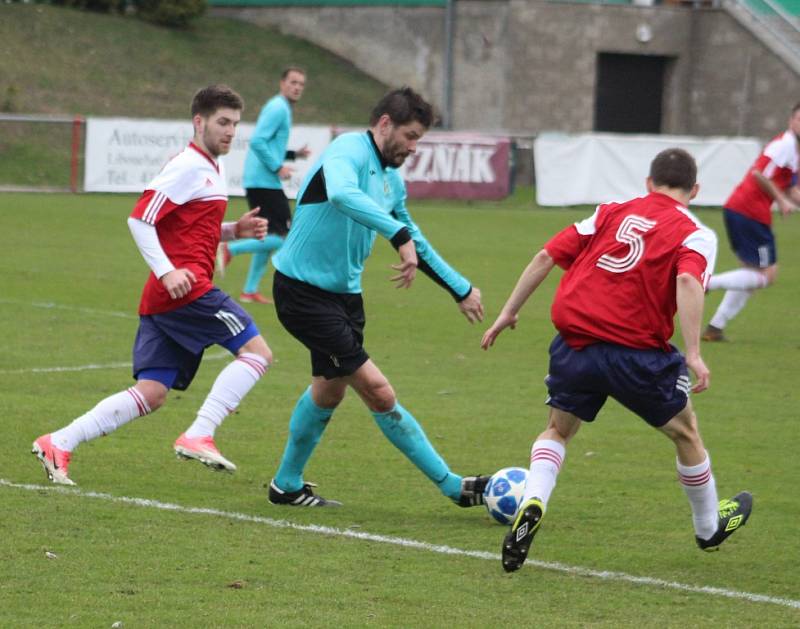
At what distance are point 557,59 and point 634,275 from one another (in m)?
33.9

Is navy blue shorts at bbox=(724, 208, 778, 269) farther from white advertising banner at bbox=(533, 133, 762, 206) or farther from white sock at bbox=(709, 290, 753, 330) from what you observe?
white advertising banner at bbox=(533, 133, 762, 206)

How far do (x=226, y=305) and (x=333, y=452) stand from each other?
150 centimetres

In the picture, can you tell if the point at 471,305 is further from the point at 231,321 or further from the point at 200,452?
the point at 200,452

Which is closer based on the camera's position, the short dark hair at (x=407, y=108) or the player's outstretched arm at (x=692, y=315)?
the player's outstretched arm at (x=692, y=315)

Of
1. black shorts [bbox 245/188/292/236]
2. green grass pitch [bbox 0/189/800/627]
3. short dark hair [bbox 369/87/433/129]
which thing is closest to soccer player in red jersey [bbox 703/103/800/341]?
green grass pitch [bbox 0/189/800/627]

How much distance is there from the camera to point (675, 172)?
19.7 feet

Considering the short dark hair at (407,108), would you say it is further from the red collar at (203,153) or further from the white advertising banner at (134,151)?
the white advertising banner at (134,151)

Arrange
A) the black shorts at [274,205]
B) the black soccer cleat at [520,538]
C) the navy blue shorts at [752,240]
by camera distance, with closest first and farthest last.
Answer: the black soccer cleat at [520,538], the navy blue shorts at [752,240], the black shorts at [274,205]

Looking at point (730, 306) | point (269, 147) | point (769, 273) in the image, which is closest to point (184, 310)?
point (730, 306)

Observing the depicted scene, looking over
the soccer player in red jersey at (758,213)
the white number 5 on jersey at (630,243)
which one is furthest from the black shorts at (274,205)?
the white number 5 on jersey at (630,243)

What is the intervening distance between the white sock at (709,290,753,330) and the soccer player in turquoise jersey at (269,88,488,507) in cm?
678

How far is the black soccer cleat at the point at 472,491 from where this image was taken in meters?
6.88

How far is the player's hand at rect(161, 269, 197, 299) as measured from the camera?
22.3 ft

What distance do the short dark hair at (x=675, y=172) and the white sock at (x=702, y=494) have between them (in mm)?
1089
